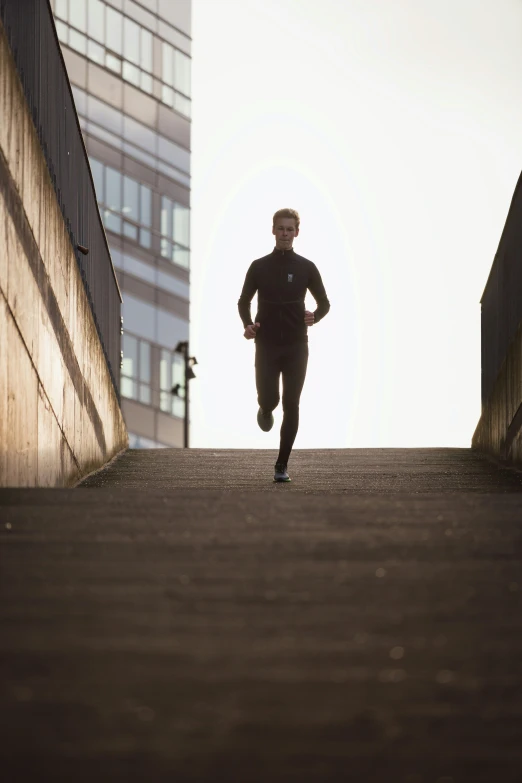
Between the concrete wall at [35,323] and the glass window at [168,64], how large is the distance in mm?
42040

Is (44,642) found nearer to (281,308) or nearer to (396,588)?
(396,588)

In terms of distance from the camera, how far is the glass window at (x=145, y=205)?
48438 mm

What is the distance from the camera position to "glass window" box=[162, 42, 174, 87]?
51.4 meters

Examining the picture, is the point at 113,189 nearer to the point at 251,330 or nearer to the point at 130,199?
the point at 130,199

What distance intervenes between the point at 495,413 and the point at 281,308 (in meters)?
3.66

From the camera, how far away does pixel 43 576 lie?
4.15 m

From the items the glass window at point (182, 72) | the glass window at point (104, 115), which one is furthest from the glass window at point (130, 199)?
the glass window at point (182, 72)

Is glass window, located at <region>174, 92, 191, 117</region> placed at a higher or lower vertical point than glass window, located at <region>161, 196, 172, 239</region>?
higher

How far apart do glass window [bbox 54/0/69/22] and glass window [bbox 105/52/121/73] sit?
268 centimetres

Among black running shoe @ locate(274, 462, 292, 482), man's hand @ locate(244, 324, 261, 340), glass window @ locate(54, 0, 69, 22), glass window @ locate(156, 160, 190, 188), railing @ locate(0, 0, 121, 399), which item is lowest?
black running shoe @ locate(274, 462, 292, 482)

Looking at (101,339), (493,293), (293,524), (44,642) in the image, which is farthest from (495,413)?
(44,642)

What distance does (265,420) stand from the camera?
34.0ft

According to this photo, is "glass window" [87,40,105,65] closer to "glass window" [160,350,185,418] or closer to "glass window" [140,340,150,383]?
Answer: "glass window" [140,340,150,383]

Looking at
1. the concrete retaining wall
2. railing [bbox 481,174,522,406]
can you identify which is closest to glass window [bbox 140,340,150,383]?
railing [bbox 481,174,522,406]
